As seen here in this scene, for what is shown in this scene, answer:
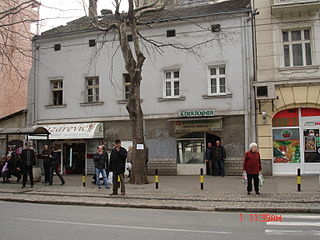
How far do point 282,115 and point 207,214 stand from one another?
10.3 meters

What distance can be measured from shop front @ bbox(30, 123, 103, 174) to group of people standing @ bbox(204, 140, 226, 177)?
252 inches

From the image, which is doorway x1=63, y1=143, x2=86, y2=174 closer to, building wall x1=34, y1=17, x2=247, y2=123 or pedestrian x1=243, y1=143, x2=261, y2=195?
building wall x1=34, y1=17, x2=247, y2=123

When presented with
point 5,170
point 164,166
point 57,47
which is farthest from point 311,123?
point 57,47

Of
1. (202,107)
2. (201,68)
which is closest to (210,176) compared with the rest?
(202,107)

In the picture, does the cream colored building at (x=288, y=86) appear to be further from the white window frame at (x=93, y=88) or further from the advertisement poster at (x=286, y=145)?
the white window frame at (x=93, y=88)

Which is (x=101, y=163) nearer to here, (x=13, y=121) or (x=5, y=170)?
(x=5, y=170)

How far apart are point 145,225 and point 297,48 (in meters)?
13.9

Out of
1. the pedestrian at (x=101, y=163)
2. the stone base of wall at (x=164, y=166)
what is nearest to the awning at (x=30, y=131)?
the pedestrian at (x=101, y=163)

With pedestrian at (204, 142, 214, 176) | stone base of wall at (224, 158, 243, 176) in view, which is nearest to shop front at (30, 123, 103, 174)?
pedestrian at (204, 142, 214, 176)

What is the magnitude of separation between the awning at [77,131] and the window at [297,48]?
35.5 feet

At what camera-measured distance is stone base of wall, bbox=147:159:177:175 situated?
19406 millimetres

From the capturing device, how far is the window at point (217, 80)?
19172 mm

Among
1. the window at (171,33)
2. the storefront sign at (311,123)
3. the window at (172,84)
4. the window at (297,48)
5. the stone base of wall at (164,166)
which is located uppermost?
the window at (171,33)

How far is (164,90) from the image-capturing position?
20.1 metres
